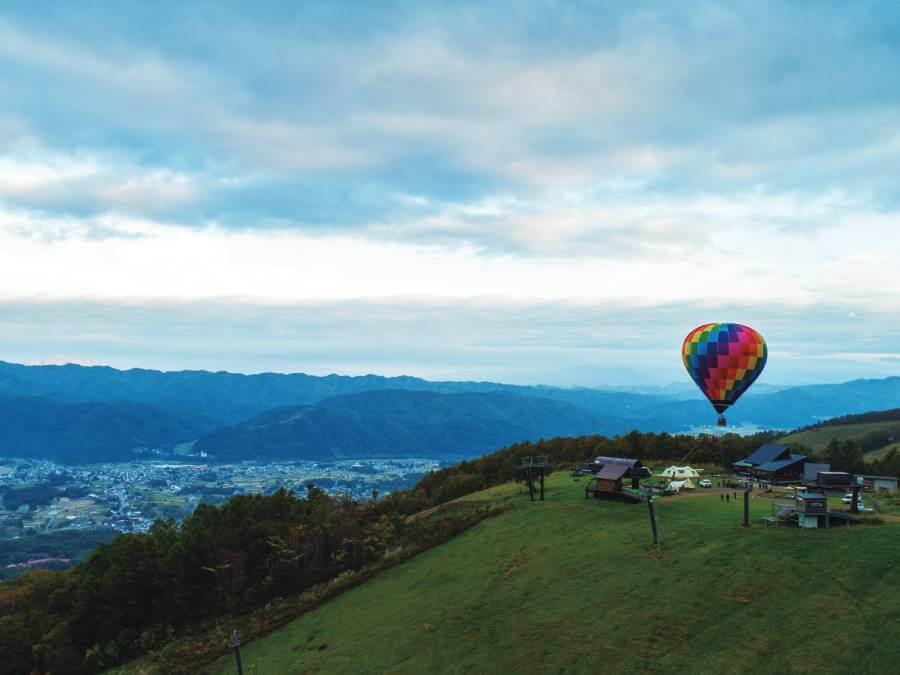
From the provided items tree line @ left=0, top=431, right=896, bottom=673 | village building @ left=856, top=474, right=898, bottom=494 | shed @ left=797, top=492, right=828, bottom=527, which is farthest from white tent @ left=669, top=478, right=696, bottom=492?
tree line @ left=0, top=431, right=896, bottom=673

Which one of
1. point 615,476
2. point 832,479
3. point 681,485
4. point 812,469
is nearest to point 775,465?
point 812,469

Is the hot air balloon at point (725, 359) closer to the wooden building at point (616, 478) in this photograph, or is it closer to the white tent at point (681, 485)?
the white tent at point (681, 485)

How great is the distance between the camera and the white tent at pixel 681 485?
58000 millimetres

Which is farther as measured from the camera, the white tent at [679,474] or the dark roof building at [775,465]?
the dark roof building at [775,465]

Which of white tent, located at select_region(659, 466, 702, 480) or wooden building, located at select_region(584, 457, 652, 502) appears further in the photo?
white tent, located at select_region(659, 466, 702, 480)

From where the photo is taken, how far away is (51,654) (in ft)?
178

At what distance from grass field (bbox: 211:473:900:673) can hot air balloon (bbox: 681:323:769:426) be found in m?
14.0

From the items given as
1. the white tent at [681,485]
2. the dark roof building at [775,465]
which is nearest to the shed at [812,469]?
the dark roof building at [775,465]

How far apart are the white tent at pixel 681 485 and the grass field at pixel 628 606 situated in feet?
17.5

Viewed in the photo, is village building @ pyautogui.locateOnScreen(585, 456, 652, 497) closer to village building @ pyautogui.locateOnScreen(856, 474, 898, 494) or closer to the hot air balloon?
the hot air balloon

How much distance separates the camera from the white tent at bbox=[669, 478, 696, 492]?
58.0 metres

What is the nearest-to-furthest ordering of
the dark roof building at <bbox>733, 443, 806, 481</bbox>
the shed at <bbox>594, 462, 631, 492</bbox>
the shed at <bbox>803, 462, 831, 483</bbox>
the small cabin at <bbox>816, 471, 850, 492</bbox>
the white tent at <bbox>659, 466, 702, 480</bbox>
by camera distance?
the small cabin at <bbox>816, 471, 850, 492</bbox> → the shed at <bbox>594, 462, 631, 492</bbox> → the white tent at <bbox>659, 466, 702, 480</bbox> → the shed at <bbox>803, 462, 831, 483</bbox> → the dark roof building at <bbox>733, 443, 806, 481</bbox>

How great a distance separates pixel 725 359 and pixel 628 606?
34416 millimetres

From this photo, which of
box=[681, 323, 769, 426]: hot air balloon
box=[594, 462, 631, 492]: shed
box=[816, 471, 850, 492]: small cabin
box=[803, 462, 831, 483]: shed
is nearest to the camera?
box=[816, 471, 850, 492]: small cabin
